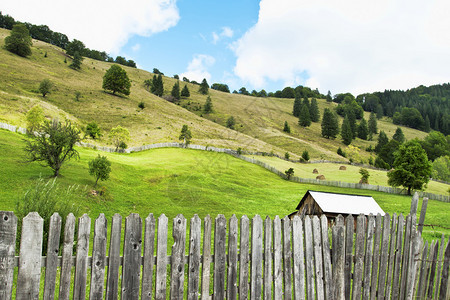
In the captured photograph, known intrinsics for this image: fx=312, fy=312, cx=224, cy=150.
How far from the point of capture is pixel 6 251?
14.1 ft

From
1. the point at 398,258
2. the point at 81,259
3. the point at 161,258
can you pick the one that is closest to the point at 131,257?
the point at 161,258

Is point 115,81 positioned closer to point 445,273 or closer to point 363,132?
point 363,132

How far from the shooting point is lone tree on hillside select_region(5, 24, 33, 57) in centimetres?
10512

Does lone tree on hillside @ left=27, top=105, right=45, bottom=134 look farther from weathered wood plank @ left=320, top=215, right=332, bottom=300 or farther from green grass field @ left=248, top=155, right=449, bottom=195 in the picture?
weathered wood plank @ left=320, top=215, right=332, bottom=300

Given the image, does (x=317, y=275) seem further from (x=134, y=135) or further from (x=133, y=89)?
(x=133, y=89)

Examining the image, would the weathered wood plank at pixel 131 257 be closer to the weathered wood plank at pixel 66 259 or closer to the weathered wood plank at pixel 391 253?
the weathered wood plank at pixel 66 259

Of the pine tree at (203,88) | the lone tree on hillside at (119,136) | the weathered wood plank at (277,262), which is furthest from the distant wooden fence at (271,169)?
the pine tree at (203,88)

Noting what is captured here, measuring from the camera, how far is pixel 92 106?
8575 centimetres

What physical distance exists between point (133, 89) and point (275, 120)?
58.3 meters

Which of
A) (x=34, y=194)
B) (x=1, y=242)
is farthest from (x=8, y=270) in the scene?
(x=34, y=194)

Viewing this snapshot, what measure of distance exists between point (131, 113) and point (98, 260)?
88.0m

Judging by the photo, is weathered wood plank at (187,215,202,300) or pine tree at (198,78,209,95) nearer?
weathered wood plank at (187,215,202,300)

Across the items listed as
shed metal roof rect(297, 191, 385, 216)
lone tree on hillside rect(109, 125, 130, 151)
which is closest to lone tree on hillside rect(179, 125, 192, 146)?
lone tree on hillside rect(109, 125, 130, 151)

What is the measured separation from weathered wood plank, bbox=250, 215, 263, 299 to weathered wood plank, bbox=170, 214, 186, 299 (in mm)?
1341
